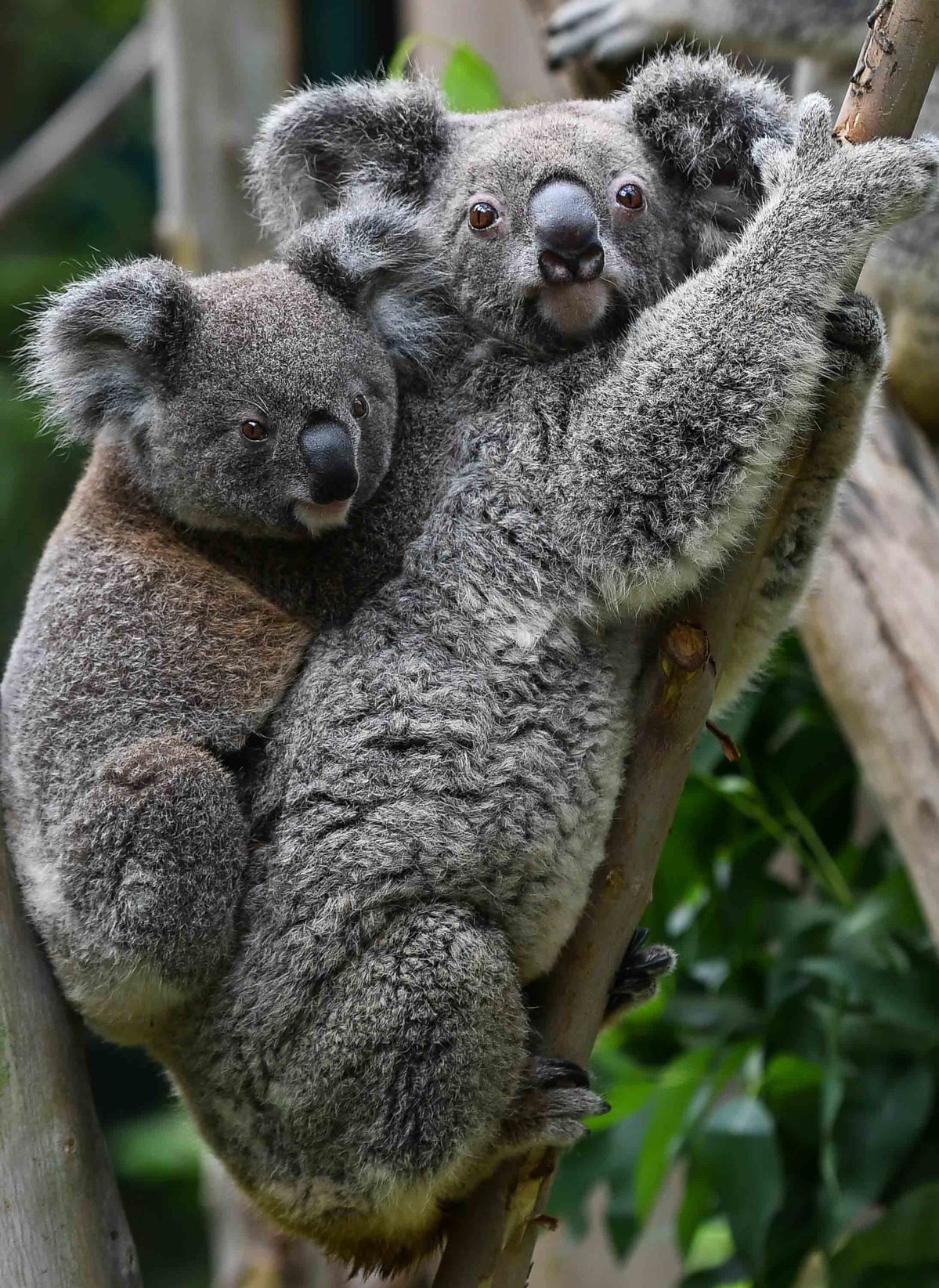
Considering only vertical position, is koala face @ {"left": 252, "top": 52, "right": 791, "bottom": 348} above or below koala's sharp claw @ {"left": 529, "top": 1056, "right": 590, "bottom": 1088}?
above

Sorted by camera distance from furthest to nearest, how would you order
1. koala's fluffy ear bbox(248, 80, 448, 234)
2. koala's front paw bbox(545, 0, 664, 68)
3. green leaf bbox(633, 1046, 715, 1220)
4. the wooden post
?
the wooden post < koala's front paw bbox(545, 0, 664, 68) < green leaf bbox(633, 1046, 715, 1220) < koala's fluffy ear bbox(248, 80, 448, 234)

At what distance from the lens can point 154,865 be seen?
2.56 m

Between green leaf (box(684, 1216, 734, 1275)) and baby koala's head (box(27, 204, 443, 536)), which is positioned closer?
baby koala's head (box(27, 204, 443, 536))

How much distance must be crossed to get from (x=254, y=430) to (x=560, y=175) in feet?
2.62

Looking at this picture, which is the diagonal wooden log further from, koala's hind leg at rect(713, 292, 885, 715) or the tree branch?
the tree branch

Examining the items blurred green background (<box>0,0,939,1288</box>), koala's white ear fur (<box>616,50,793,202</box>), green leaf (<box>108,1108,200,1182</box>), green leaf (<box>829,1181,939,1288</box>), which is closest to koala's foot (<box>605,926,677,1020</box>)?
blurred green background (<box>0,0,939,1288</box>)

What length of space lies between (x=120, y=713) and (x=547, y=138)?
4.76 feet

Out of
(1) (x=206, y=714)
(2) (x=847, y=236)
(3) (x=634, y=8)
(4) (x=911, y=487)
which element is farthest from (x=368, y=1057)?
(3) (x=634, y=8)

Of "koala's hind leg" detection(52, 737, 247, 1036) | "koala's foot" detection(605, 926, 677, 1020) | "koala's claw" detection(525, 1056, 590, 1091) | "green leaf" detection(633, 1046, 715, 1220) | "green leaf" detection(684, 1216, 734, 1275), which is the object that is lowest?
"green leaf" detection(684, 1216, 734, 1275)

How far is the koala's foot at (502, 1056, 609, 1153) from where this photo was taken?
2635mm

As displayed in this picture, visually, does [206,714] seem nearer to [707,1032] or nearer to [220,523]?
[220,523]

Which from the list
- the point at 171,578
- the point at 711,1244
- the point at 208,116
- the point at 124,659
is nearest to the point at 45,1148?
the point at 124,659

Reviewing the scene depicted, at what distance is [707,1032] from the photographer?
4.05 meters

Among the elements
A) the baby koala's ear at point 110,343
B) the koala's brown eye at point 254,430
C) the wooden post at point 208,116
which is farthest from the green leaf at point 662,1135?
the wooden post at point 208,116
